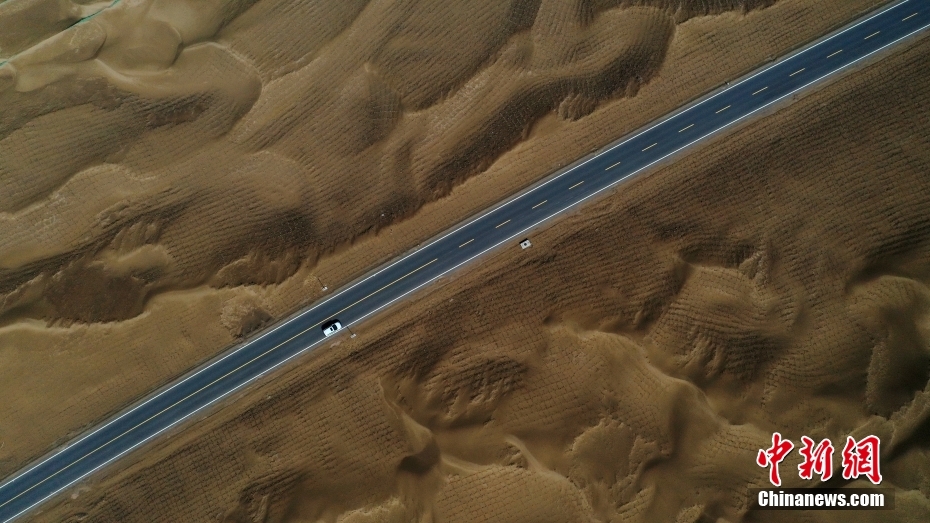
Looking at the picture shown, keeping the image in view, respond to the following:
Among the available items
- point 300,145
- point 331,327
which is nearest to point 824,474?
point 331,327

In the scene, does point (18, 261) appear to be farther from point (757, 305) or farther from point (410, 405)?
point (757, 305)

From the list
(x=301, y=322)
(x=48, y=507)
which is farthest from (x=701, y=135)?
(x=48, y=507)

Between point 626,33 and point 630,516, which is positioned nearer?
Result: point 630,516

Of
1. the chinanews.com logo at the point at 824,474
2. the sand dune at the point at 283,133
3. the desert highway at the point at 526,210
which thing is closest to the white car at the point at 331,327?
the desert highway at the point at 526,210

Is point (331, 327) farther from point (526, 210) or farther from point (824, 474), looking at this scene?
point (824, 474)

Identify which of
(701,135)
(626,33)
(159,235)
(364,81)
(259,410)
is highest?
(626,33)

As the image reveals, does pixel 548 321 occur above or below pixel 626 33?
below
